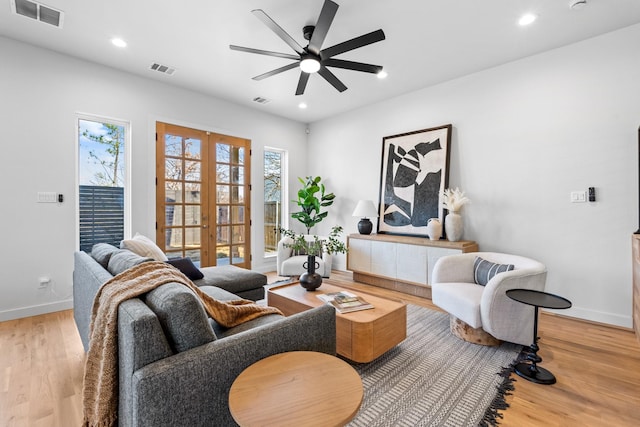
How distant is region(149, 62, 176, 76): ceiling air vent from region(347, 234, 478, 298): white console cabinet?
11.2 ft

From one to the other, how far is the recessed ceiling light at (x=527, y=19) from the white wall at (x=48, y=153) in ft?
14.3

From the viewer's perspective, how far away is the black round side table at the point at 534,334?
76.2 inches

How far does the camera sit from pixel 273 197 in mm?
5648

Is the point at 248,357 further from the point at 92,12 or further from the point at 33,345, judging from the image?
the point at 92,12

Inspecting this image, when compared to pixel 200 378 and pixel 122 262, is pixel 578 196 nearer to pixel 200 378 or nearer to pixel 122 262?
pixel 200 378

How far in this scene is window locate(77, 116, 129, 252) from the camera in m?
3.62

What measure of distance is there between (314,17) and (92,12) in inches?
79.1

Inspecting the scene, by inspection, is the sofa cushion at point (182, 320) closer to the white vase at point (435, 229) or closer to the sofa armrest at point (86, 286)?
the sofa armrest at point (86, 286)

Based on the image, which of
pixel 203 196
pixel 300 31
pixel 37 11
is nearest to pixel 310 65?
pixel 300 31

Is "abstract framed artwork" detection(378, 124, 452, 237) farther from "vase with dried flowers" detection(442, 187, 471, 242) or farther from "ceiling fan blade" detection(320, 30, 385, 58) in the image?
"ceiling fan blade" detection(320, 30, 385, 58)

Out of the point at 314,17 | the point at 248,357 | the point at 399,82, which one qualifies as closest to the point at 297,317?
the point at 248,357

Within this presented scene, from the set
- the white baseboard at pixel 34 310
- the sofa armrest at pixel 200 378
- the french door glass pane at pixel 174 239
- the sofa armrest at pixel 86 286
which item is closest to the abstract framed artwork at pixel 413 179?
the french door glass pane at pixel 174 239

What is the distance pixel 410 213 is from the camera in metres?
4.38

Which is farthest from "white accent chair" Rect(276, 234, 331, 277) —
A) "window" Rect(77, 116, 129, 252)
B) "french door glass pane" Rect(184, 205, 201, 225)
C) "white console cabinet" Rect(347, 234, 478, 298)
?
"window" Rect(77, 116, 129, 252)
